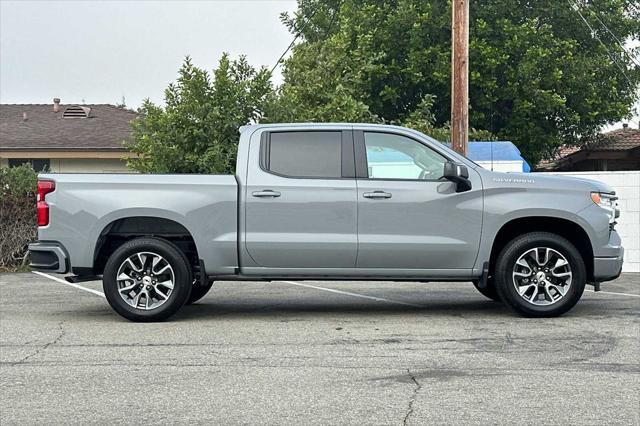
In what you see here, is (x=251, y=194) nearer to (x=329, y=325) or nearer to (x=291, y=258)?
(x=291, y=258)

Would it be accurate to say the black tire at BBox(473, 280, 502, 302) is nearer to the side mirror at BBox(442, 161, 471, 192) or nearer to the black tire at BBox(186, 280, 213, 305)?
the side mirror at BBox(442, 161, 471, 192)

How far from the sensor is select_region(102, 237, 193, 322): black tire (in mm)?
9680

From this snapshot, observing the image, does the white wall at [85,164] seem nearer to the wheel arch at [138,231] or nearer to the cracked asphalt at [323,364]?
the cracked asphalt at [323,364]

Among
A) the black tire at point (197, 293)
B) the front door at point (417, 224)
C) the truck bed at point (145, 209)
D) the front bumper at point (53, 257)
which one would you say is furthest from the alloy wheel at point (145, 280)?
the front door at point (417, 224)

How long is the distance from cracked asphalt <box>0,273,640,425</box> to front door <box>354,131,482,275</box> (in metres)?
0.62

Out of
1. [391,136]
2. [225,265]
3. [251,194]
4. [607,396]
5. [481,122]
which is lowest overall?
[607,396]

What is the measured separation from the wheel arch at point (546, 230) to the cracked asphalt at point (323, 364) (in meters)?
0.63

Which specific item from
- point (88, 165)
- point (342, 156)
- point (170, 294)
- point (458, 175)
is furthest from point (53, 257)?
point (88, 165)

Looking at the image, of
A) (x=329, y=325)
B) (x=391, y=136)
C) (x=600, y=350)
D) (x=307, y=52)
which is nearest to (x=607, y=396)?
(x=600, y=350)

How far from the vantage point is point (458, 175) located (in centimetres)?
960

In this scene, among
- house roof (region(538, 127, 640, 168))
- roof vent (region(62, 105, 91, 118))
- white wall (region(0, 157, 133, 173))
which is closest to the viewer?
white wall (region(0, 157, 133, 173))

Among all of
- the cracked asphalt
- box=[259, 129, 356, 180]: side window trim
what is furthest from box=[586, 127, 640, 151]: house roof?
box=[259, 129, 356, 180]: side window trim

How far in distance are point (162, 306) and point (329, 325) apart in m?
1.69

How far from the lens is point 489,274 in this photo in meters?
10.2
